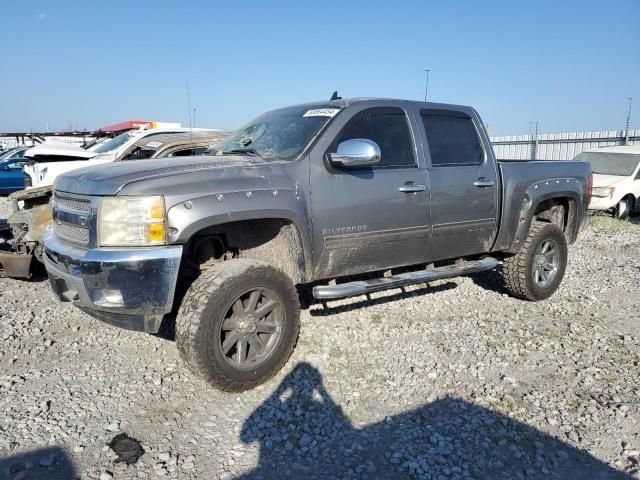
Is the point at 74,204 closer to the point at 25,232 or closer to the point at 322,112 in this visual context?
the point at 322,112

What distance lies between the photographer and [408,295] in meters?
5.54

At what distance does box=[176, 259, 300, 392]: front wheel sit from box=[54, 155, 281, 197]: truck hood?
61 centimetres

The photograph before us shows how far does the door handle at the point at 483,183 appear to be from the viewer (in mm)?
4734

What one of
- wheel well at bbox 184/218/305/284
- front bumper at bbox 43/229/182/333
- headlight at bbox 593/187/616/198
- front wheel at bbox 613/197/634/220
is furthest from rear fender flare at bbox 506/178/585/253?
front wheel at bbox 613/197/634/220

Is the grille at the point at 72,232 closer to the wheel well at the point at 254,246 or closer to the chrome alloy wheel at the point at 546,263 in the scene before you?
the wheel well at the point at 254,246

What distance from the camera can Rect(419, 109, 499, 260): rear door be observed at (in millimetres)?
4512

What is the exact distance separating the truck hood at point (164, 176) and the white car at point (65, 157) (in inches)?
183

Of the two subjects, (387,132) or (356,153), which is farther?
(387,132)

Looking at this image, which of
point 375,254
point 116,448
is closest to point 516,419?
point 375,254

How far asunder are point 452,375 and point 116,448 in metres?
2.35

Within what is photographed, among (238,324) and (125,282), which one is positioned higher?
(125,282)

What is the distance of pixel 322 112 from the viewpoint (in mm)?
4219

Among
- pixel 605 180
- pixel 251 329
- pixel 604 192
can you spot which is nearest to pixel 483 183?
pixel 251 329

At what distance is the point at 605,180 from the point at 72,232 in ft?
39.3
